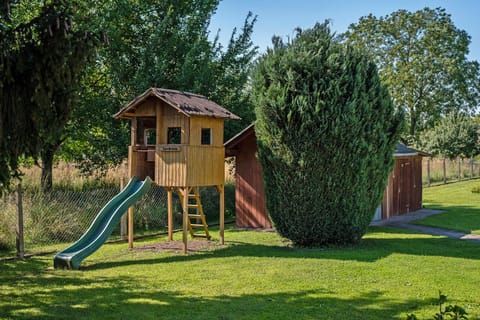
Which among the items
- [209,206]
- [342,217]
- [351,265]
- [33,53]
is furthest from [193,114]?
[209,206]

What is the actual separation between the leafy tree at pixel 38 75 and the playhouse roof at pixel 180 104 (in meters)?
5.33

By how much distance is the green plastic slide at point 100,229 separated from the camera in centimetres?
966

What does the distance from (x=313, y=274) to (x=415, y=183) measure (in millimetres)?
12676

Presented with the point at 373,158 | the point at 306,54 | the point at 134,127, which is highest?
the point at 306,54

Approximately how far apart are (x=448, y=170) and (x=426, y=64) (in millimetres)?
11933

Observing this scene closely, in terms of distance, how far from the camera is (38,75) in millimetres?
5695

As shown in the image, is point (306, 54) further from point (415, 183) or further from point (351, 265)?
point (415, 183)

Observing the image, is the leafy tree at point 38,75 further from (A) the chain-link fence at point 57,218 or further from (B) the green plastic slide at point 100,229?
(A) the chain-link fence at point 57,218

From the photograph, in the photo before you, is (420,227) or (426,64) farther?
(426,64)

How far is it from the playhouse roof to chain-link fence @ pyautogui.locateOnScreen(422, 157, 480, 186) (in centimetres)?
2167

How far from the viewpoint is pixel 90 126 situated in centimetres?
1886

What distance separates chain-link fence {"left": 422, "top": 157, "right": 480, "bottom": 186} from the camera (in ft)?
104

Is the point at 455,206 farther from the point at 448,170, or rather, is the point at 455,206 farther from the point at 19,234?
the point at 19,234

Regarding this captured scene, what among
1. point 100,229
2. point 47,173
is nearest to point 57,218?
point 100,229
